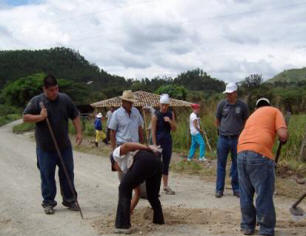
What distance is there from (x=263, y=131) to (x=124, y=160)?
1.83 m

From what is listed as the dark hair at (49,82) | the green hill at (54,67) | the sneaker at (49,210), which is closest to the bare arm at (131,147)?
the dark hair at (49,82)

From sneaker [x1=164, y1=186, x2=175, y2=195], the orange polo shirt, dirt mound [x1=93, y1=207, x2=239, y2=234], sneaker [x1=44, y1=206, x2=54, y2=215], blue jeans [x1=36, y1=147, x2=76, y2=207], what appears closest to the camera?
the orange polo shirt

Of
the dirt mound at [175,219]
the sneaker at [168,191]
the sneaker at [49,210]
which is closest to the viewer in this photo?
the dirt mound at [175,219]

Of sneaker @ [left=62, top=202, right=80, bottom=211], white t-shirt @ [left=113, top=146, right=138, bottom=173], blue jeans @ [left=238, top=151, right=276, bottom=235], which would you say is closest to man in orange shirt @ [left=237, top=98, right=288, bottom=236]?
blue jeans @ [left=238, top=151, right=276, bottom=235]

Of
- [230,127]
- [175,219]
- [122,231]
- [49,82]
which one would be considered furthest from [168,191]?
[49,82]

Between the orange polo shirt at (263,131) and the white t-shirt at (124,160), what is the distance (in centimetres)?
140

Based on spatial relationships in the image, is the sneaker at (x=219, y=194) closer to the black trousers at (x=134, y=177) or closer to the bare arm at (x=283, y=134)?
the black trousers at (x=134, y=177)

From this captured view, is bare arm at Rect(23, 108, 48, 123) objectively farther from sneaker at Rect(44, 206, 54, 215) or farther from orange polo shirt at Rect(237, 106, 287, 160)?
orange polo shirt at Rect(237, 106, 287, 160)

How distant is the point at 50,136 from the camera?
7.48 m

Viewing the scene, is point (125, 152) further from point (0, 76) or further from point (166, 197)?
point (0, 76)

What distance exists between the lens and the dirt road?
20.8 ft

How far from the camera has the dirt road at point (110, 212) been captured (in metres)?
6.35

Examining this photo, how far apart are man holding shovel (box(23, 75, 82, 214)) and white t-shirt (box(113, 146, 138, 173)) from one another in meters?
1.54

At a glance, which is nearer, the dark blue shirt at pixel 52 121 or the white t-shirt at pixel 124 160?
the white t-shirt at pixel 124 160
